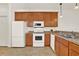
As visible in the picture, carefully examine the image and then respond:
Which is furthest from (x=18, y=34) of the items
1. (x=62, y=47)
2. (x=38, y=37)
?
(x=62, y=47)

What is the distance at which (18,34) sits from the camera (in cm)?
907

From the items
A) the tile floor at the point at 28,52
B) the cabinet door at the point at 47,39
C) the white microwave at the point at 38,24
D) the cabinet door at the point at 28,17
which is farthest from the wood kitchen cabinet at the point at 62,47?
the cabinet door at the point at 28,17

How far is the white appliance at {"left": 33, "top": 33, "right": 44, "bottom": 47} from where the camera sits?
30.4 feet

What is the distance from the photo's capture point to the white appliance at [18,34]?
9.02 meters

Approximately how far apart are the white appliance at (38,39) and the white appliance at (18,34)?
656 millimetres

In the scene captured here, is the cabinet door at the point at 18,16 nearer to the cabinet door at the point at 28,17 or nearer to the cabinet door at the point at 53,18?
the cabinet door at the point at 28,17

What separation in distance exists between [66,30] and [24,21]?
248cm

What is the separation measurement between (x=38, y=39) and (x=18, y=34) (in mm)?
1122

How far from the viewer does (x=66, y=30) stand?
9938 mm

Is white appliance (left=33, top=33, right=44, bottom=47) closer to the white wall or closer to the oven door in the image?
the oven door

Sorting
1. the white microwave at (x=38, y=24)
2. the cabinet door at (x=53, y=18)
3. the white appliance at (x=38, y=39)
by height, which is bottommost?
→ the white appliance at (x=38, y=39)

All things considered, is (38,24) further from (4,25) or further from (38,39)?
(4,25)

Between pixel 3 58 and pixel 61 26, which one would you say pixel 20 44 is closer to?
pixel 61 26

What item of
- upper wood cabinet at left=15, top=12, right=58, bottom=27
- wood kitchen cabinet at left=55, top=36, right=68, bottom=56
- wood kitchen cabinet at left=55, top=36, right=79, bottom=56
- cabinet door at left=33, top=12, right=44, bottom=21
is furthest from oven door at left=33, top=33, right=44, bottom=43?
wood kitchen cabinet at left=55, top=36, right=79, bottom=56
